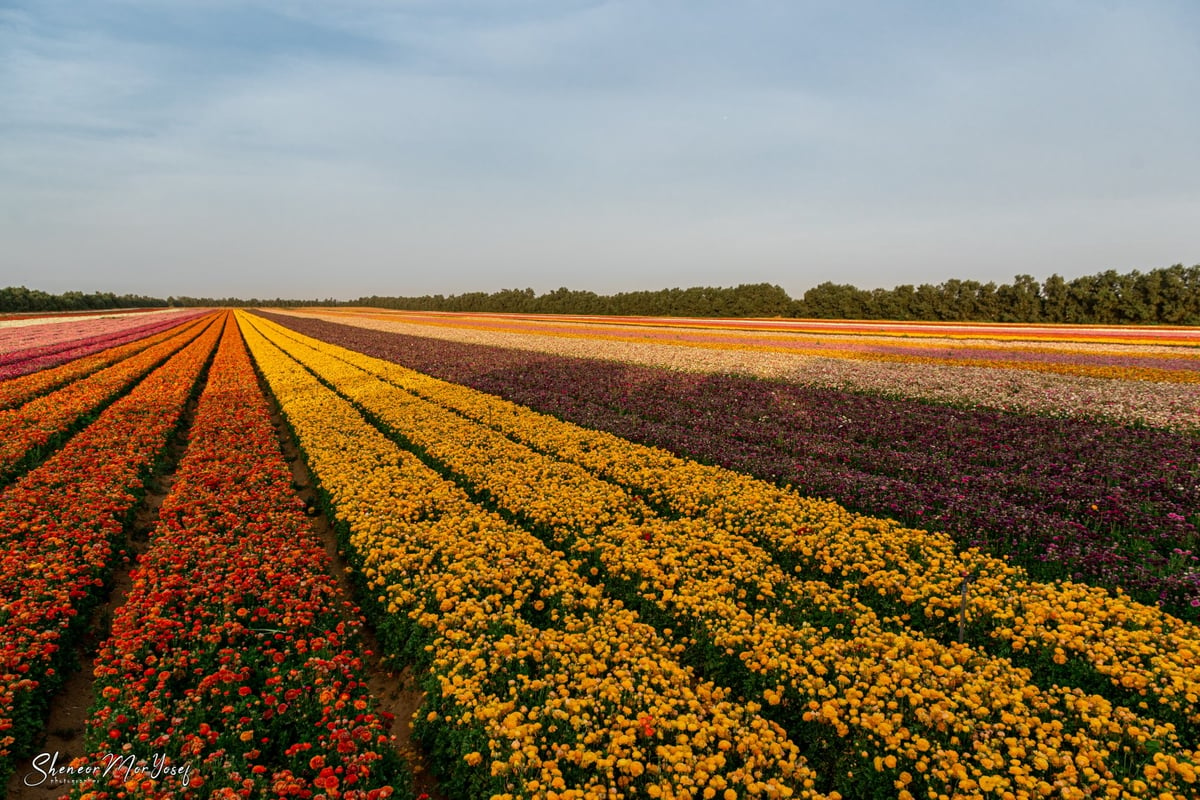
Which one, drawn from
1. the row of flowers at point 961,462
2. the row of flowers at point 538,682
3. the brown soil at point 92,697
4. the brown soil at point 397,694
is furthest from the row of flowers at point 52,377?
the row of flowers at point 538,682

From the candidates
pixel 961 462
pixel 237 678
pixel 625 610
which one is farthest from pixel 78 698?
pixel 961 462

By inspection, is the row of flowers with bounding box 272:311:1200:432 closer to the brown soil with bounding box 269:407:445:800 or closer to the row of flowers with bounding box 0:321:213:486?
the row of flowers with bounding box 0:321:213:486

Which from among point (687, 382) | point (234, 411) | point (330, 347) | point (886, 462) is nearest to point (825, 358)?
point (687, 382)

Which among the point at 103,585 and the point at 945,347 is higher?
the point at 945,347

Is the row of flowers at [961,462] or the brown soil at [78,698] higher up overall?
the row of flowers at [961,462]

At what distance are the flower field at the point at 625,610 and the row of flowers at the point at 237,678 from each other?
0.04 metres

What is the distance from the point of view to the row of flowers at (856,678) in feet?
13.9

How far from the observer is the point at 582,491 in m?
10.1

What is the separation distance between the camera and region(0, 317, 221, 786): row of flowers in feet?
17.0

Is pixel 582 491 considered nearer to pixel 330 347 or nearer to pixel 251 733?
pixel 251 733

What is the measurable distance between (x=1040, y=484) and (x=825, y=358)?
20044mm

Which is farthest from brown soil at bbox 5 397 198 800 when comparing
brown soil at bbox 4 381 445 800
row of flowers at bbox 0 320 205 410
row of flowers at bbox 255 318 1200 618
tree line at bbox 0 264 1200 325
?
tree line at bbox 0 264 1200 325

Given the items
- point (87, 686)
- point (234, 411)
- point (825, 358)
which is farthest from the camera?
point (825, 358)

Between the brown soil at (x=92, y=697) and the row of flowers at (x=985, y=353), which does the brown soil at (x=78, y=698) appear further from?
the row of flowers at (x=985, y=353)
